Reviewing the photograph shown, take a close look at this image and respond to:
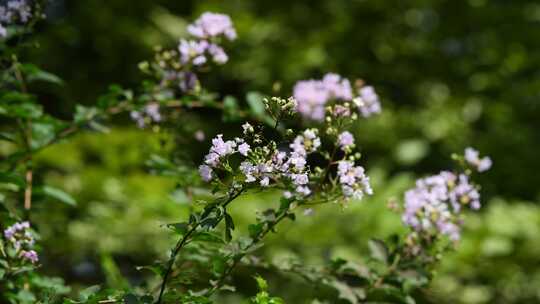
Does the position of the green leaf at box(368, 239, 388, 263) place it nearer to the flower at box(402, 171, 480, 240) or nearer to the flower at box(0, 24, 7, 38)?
the flower at box(402, 171, 480, 240)

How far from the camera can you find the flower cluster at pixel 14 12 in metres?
1.38

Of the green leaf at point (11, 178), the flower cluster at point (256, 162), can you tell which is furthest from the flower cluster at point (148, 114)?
the flower cluster at point (256, 162)

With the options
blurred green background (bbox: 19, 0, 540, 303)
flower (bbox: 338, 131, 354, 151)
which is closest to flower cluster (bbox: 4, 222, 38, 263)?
flower (bbox: 338, 131, 354, 151)

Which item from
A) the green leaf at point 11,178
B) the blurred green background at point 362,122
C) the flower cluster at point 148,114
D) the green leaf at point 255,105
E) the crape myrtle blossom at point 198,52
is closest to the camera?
the green leaf at point 11,178

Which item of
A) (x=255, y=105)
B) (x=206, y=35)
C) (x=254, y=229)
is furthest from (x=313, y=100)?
(x=254, y=229)

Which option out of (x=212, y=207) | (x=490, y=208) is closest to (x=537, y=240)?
(x=490, y=208)

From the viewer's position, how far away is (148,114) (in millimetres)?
1661

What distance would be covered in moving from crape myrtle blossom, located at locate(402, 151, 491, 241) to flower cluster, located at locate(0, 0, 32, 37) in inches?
33.8

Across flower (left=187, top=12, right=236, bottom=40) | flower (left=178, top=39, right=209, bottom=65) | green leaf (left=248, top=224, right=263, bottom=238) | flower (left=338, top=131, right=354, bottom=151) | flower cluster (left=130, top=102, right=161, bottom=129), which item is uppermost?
flower (left=187, top=12, right=236, bottom=40)

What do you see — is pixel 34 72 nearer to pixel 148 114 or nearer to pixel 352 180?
pixel 148 114

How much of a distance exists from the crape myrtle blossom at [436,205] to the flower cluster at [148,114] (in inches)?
24.1

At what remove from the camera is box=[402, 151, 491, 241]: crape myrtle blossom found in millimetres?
1442

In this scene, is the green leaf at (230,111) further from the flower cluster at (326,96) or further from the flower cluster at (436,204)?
the flower cluster at (436,204)

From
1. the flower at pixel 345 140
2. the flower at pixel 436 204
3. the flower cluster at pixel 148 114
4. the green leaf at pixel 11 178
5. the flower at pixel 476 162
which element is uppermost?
the flower cluster at pixel 148 114
